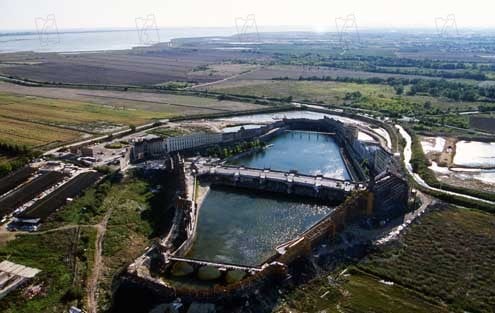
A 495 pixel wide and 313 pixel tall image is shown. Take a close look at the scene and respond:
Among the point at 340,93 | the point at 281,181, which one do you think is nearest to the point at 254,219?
the point at 281,181

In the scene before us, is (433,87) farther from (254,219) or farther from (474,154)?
(254,219)

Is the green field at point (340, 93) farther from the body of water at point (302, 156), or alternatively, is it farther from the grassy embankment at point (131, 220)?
the grassy embankment at point (131, 220)

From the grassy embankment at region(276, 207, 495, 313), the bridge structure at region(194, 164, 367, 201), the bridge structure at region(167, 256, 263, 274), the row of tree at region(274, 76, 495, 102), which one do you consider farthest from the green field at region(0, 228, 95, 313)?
the row of tree at region(274, 76, 495, 102)

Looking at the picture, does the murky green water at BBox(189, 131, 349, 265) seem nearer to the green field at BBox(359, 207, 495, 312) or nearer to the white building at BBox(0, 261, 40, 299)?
the green field at BBox(359, 207, 495, 312)

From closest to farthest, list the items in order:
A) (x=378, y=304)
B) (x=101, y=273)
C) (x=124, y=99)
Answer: (x=378, y=304), (x=101, y=273), (x=124, y=99)

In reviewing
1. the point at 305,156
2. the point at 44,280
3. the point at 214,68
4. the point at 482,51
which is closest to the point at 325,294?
the point at 44,280

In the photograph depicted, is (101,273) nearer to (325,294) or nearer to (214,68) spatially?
(325,294)

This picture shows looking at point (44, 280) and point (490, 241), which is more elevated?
point (44, 280)
